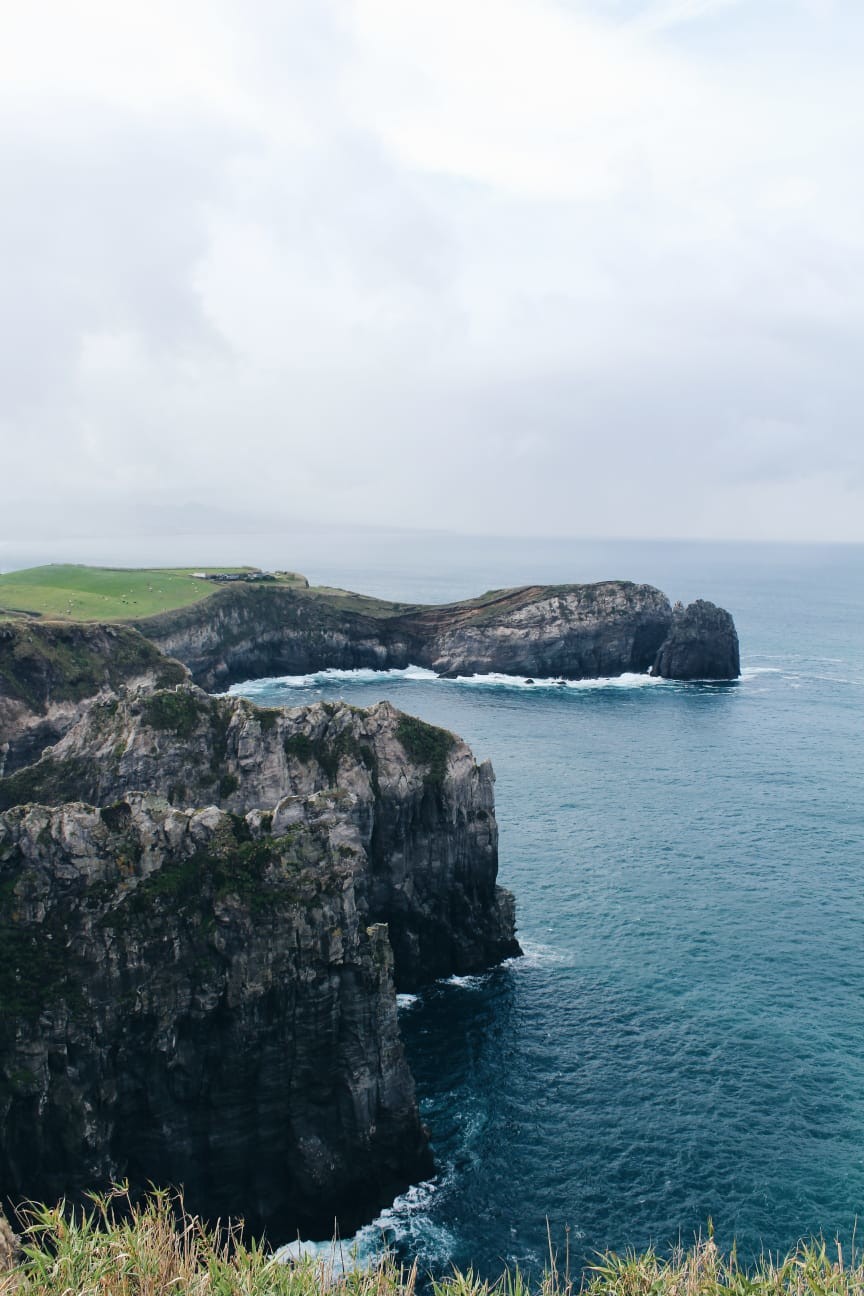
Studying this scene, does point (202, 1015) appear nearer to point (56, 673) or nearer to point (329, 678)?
point (56, 673)

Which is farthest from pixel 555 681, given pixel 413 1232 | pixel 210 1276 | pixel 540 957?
pixel 210 1276

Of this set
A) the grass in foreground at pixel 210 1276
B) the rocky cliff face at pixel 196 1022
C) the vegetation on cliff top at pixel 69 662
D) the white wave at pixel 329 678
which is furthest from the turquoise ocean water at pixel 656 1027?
the white wave at pixel 329 678

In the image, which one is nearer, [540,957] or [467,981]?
[467,981]

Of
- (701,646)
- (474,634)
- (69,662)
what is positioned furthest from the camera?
(474,634)

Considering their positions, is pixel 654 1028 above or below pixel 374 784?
below

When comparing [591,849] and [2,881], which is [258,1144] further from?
[591,849]

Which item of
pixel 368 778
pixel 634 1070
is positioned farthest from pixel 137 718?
pixel 634 1070
